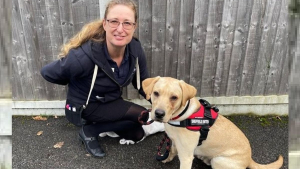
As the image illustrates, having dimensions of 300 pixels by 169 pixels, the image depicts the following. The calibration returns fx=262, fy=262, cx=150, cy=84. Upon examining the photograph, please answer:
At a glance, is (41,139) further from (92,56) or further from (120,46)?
(120,46)

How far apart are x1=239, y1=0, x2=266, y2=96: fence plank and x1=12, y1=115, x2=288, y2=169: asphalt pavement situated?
61 cm

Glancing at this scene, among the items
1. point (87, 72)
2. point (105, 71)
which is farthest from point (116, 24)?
point (87, 72)

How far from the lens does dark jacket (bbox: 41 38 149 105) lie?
10.1ft

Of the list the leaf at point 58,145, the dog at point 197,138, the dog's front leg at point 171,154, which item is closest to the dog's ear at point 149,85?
the dog at point 197,138

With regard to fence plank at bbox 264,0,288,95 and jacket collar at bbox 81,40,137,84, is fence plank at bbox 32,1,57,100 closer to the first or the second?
jacket collar at bbox 81,40,137,84

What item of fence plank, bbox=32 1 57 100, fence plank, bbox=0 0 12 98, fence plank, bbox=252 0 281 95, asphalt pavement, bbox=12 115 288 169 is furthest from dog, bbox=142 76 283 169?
fence plank, bbox=32 1 57 100

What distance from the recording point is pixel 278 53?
4.08 meters

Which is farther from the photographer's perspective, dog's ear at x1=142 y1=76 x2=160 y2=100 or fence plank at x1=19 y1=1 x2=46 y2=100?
fence plank at x1=19 y1=1 x2=46 y2=100

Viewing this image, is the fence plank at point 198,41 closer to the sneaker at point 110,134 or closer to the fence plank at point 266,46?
the fence plank at point 266,46

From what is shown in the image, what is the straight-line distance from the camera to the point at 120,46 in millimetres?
3117

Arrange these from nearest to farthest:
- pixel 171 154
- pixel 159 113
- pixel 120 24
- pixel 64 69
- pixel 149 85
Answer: pixel 159 113, pixel 149 85, pixel 120 24, pixel 64 69, pixel 171 154

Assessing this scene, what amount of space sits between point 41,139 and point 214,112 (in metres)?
2.55

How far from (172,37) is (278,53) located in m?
1.69

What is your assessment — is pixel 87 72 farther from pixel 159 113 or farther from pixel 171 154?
pixel 171 154
